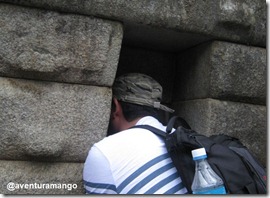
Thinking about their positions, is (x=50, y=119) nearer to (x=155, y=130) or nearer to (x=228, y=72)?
(x=155, y=130)

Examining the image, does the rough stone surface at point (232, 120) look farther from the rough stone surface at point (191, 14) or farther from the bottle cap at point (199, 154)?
the bottle cap at point (199, 154)

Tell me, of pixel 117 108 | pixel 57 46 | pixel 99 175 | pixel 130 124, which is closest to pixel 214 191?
pixel 99 175

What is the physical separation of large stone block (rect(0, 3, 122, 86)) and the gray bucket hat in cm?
10

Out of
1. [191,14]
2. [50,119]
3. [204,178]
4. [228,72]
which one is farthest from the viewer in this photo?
[228,72]

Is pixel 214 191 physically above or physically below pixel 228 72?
below

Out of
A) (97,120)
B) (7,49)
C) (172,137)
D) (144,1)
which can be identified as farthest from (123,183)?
(144,1)

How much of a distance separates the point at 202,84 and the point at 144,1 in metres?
0.59

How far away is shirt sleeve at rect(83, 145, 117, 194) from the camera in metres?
1.61

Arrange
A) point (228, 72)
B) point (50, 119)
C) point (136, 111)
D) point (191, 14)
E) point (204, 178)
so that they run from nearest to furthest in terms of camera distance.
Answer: point (204, 178), point (50, 119), point (136, 111), point (191, 14), point (228, 72)

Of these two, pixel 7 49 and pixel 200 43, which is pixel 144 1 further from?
pixel 7 49

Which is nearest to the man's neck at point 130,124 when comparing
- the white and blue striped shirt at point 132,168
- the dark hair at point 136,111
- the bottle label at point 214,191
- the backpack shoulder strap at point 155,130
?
the dark hair at point 136,111

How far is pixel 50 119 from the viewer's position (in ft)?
6.15

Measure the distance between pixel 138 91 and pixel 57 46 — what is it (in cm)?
45

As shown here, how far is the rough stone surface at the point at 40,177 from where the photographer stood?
5.99ft
